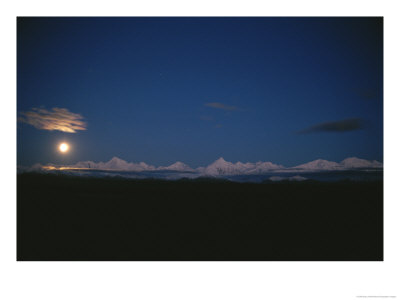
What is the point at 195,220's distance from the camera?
9.24 feet

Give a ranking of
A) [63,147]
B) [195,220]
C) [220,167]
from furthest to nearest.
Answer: [220,167], [63,147], [195,220]

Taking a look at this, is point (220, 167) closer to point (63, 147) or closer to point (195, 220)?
point (195, 220)

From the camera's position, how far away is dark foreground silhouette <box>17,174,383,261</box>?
2408 millimetres

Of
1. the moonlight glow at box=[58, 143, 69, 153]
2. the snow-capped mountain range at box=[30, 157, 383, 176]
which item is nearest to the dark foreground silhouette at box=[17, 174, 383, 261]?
the snow-capped mountain range at box=[30, 157, 383, 176]

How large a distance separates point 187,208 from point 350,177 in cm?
305

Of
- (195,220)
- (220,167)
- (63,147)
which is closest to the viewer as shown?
(195,220)

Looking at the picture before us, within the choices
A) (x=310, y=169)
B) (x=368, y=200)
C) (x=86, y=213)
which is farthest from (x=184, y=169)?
(x=368, y=200)

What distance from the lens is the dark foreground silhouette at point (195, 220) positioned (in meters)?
2.41

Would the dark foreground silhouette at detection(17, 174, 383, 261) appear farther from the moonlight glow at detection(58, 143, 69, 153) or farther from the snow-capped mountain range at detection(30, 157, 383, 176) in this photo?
the moonlight glow at detection(58, 143, 69, 153)

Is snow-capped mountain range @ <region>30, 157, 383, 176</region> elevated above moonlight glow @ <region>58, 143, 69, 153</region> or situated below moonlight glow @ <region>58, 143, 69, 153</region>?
below

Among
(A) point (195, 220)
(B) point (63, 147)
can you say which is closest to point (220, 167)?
(A) point (195, 220)

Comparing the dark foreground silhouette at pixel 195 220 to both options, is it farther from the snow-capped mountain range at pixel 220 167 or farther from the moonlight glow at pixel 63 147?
the moonlight glow at pixel 63 147

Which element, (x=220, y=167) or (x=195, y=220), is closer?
(x=195, y=220)
